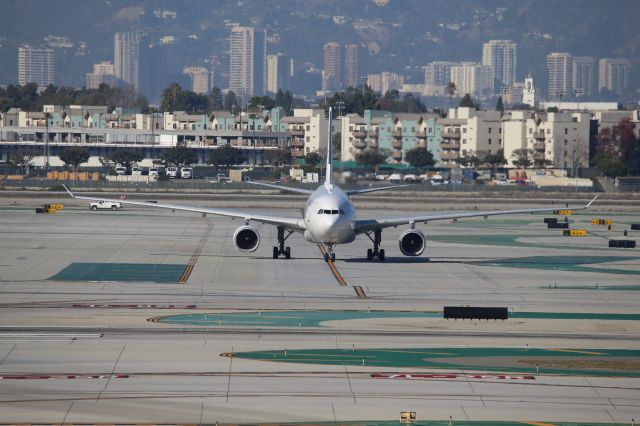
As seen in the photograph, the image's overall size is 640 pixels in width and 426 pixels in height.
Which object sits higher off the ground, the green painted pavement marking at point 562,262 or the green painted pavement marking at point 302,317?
the green painted pavement marking at point 302,317

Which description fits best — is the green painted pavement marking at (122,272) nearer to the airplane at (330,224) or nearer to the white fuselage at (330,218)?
the airplane at (330,224)

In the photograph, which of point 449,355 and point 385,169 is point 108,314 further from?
point 385,169

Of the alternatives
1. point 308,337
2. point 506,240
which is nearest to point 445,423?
point 308,337

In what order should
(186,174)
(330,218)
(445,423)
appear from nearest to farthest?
(445,423), (330,218), (186,174)

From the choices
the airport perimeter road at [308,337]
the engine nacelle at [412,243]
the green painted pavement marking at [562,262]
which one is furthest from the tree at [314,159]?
the engine nacelle at [412,243]

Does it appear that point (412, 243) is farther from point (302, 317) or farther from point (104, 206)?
point (104, 206)

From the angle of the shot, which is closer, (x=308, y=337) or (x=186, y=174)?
(x=308, y=337)
